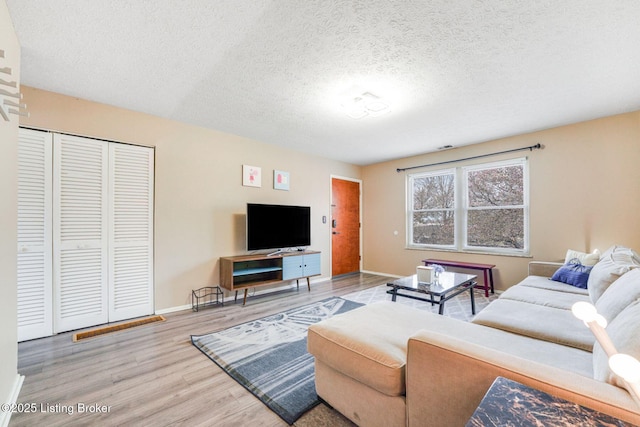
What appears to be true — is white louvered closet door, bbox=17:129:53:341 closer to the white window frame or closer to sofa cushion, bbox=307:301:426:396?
sofa cushion, bbox=307:301:426:396

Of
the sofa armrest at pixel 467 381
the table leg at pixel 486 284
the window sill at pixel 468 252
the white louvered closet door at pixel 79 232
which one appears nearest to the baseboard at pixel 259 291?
the white louvered closet door at pixel 79 232

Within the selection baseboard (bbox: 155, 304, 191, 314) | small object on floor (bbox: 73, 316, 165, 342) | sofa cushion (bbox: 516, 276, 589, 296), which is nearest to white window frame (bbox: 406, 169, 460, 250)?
sofa cushion (bbox: 516, 276, 589, 296)

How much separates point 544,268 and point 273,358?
3387mm

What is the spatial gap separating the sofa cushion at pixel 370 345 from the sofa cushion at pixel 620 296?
944 mm

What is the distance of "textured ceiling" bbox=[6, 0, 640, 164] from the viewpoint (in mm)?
1685

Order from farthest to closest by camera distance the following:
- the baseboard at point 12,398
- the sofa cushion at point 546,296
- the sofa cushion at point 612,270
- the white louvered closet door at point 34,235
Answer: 1. the white louvered closet door at point 34,235
2. the sofa cushion at point 546,296
3. the sofa cushion at point 612,270
4. the baseboard at point 12,398

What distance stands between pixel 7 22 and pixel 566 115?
17.1 ft

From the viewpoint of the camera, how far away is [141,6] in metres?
1.65

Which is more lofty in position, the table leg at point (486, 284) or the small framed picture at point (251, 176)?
the small framed picture at point (251, 176)

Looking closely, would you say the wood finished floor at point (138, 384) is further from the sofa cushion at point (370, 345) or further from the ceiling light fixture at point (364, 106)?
the ceiling light fixture at point (364, 106)

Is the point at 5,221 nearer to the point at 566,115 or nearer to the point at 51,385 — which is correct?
the point at 51,385

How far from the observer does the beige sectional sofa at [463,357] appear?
35.6 inches

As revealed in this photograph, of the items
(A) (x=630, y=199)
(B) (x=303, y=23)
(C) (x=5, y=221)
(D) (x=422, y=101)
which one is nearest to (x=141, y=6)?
(B) (x=303, y=23)

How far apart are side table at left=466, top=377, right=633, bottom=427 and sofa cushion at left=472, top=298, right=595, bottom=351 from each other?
3.91 feet
